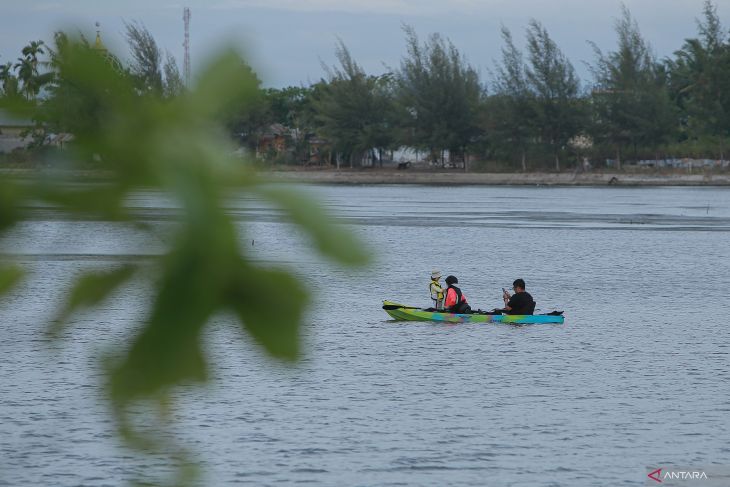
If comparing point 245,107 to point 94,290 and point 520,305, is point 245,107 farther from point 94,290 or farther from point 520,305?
point 520,305

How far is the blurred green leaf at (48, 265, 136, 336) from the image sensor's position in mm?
974

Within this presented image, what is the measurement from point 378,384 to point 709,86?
8826 cm

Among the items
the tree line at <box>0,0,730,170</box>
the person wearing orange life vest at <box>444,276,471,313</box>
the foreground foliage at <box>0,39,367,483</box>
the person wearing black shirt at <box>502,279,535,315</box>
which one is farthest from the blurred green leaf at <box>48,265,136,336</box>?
the tree line at <box>0,0,730,170</box>

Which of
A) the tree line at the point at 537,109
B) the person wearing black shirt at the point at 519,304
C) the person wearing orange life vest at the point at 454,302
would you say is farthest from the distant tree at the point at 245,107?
the tree line at the point at 537,109

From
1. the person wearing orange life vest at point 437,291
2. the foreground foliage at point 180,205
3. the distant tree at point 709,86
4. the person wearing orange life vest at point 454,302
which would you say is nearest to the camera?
the foreground foliage at point 180,205

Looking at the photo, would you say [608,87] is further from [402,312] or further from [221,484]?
[221,484]

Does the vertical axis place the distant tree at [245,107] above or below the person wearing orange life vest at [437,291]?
above

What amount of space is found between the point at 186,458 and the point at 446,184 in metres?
130

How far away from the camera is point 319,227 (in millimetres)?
930

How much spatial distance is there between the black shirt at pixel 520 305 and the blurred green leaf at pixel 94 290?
3011 cm

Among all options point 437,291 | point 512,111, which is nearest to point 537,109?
point 512,111

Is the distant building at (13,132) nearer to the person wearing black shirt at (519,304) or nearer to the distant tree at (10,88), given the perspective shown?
the distant tree at (10,88)

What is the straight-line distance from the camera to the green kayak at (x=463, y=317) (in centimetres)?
3130

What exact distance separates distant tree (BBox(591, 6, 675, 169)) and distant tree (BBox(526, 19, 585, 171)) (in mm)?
2023
